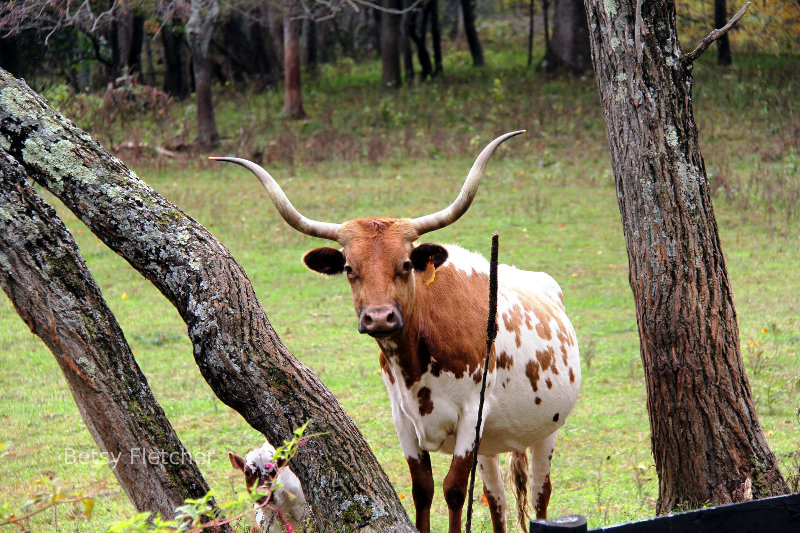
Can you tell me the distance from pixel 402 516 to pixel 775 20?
21451mm

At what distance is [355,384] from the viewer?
9.77 m

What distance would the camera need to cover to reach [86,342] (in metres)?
4.36

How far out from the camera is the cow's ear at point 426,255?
5270 mm

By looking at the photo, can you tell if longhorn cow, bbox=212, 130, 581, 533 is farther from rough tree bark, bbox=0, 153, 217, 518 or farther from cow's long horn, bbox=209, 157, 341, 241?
rough tree bark, bbox=0, 153, 217, 518

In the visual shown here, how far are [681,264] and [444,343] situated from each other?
1.39 m

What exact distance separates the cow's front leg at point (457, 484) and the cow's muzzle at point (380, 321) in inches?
39.5

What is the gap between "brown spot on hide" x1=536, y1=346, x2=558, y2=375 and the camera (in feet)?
20.7

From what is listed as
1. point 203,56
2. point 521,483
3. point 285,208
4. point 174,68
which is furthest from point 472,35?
point 285,208

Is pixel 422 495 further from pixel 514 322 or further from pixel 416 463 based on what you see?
pixel 514 322

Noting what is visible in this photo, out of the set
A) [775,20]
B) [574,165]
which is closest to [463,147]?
[574,165]

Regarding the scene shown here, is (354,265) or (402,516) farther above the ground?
(354,265)

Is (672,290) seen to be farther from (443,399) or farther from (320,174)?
(320,174)

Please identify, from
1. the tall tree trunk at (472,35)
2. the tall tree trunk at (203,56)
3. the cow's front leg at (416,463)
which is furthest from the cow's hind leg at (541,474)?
→ the tall tree trunk at (472,35)

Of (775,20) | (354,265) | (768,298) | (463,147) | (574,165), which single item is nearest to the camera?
(354,265)
